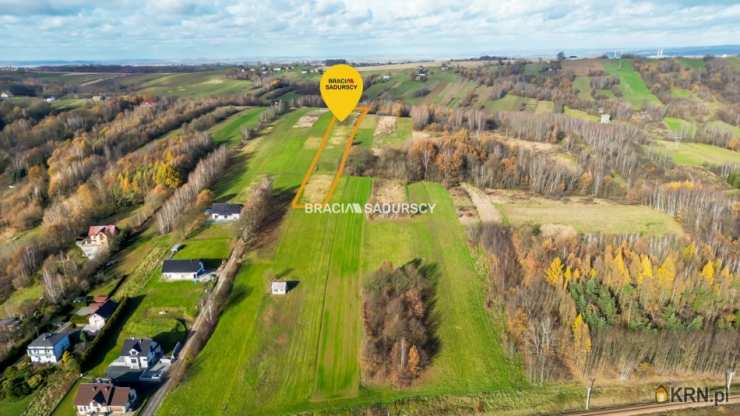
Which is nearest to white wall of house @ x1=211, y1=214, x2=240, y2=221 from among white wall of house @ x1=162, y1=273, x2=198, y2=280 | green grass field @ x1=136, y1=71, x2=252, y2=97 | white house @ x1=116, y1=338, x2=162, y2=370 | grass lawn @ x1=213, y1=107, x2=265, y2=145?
white wall of house @ x1=162, y1=273, x2=198, y2=280

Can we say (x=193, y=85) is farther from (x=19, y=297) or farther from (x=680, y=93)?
(x=680, y=93)

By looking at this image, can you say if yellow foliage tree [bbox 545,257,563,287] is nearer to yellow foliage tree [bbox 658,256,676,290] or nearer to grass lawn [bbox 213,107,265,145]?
yellow foliage tree [bbox 658,256,676,290]

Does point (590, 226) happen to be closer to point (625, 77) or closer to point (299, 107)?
point (299, 107)

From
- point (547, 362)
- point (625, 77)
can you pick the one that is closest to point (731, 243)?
point (547, 362)

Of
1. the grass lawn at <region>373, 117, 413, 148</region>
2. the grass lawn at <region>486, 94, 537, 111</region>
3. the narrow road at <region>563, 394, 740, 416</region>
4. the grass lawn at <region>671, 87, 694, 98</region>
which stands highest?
the grass lawn at <region>671, 87, 694, 98</region>

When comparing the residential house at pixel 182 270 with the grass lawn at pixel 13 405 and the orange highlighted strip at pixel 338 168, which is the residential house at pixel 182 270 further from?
the orange highlighted strip at pixel 338 168
